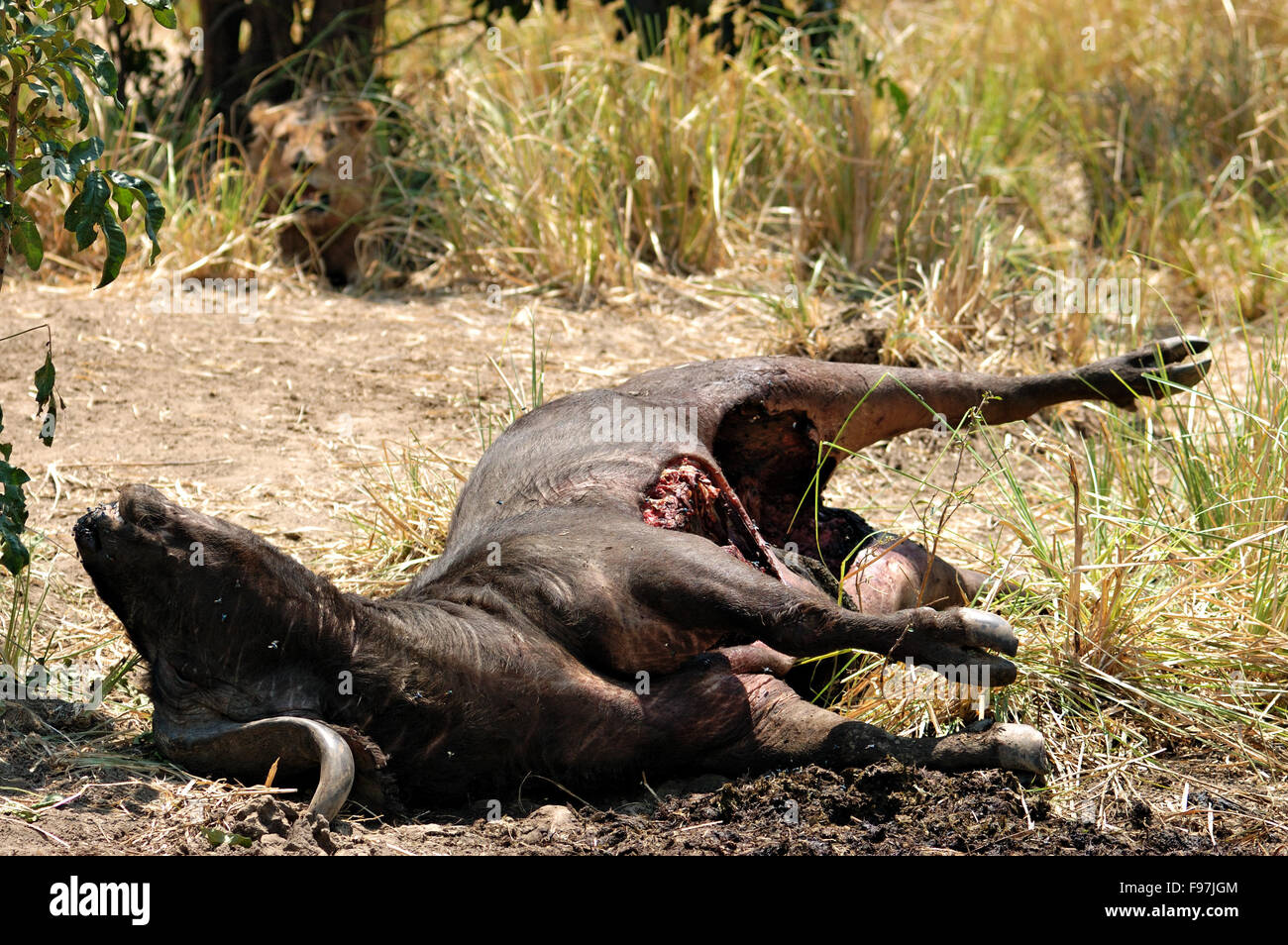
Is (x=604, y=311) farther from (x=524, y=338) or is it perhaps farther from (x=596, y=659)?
(x=596, y=659)

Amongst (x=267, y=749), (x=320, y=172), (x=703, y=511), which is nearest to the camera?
(x=267, y=749)

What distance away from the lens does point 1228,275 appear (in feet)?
23.9

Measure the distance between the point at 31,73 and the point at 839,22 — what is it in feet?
19.0

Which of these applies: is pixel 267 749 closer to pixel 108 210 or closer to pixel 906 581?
pixel 108 210

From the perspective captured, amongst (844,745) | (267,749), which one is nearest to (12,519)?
(267,749)

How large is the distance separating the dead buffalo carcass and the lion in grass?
3.59 m

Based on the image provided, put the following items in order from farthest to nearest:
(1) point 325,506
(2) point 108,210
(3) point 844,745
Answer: (1) point 325,506 < (3) point 844,745 < (2) point 108,210

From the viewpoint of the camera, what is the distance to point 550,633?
3312 mm

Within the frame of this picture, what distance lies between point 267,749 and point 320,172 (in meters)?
4.76

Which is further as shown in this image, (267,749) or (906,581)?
(906,581)

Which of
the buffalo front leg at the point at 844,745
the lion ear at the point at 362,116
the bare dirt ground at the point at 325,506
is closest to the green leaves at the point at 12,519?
the bare dirt ground at the point at 325,506

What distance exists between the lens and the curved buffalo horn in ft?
9.46

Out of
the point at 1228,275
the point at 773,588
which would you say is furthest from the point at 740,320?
the point at 773,588

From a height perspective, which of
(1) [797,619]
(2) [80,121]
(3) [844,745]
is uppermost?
(2) [80,121]
